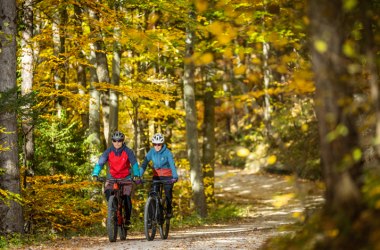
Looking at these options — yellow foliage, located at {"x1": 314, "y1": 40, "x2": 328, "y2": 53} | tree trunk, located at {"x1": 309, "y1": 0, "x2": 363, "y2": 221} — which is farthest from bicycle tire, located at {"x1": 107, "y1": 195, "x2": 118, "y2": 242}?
yellow foliage, located at {"x1": 314, "y1": 40, "x2": 328, "y2": 53}

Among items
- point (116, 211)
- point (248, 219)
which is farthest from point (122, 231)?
point (248, 219)

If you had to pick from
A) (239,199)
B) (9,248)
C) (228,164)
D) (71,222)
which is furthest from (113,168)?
(228,164)

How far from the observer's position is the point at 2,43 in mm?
11766

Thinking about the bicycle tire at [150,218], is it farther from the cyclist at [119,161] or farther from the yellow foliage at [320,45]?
the yellow foliage at [320,45]

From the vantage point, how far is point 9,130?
1196 centimetres

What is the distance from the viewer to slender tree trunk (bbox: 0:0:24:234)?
1187cm

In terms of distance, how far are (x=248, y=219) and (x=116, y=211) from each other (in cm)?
1059

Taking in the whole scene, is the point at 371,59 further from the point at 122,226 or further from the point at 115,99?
the point at 115,99

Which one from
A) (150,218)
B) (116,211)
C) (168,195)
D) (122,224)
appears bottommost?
(122,224)

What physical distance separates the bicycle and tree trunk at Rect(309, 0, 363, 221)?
7895 millimetres

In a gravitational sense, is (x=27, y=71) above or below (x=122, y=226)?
above

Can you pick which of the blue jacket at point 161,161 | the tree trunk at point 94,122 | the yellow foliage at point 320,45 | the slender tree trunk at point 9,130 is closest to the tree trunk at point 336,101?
the yellow foliage at point 320,45

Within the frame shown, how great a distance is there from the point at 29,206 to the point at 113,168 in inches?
107

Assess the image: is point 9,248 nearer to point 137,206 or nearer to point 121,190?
point 121,190
